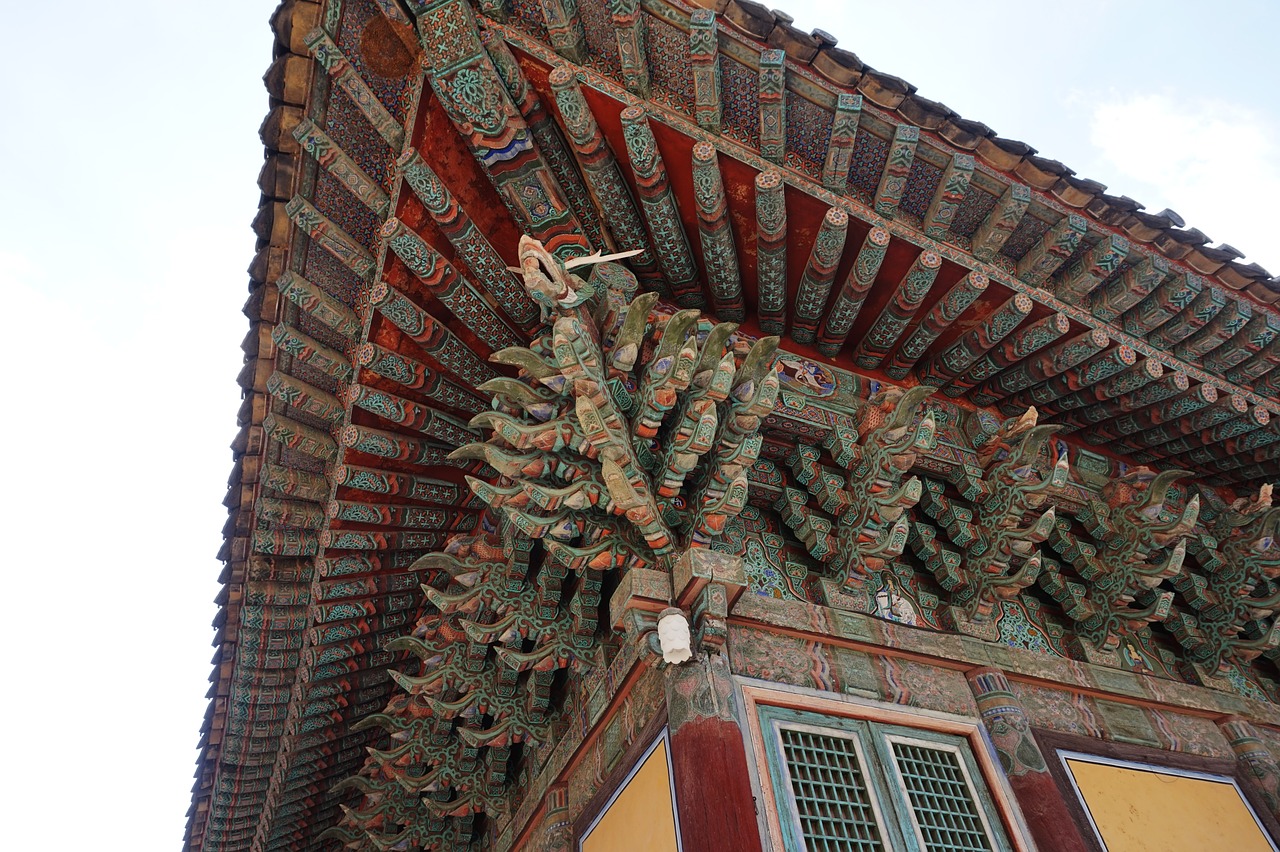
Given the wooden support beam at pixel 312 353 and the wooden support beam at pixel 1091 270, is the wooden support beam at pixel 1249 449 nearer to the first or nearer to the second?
the wooden support beam at pixel 1091 270

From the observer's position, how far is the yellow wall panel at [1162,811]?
507cm

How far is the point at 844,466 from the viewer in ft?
18.5

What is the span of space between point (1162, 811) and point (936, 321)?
11.1 ft

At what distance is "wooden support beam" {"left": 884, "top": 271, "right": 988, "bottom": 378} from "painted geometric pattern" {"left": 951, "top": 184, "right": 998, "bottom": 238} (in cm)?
34

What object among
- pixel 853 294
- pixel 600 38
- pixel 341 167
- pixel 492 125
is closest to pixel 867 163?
pixel 853 294

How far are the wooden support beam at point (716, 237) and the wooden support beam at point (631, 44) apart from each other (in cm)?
49

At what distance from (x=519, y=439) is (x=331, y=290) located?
2.25 metres

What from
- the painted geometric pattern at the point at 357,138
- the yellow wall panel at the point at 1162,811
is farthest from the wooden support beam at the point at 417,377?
the yellow wall panel at the point at 1162,811

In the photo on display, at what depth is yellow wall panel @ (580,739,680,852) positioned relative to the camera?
4328mm

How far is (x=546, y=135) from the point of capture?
5.15 meters

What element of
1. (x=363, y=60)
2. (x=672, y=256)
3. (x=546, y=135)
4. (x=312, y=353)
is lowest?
(x=312, y=353)

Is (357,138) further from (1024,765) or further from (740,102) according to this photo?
(1024,765)

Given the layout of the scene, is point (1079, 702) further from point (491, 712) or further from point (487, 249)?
point (487, 249)

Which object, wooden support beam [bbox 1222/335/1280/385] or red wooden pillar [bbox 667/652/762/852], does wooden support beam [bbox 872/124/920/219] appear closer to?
red wooden pillar [bbox 667/652/762/852]
